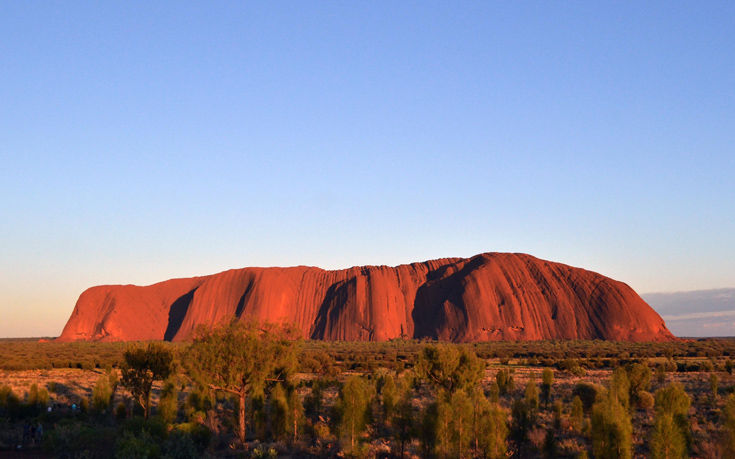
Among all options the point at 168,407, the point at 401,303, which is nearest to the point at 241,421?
the point at 168,407

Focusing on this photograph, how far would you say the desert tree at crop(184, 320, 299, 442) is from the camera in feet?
64.3

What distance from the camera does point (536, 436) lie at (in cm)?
1942

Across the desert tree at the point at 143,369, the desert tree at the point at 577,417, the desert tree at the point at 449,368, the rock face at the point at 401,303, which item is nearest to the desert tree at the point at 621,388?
the desert tree at the point at 577,417

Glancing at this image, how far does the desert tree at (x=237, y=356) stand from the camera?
64.3 ft

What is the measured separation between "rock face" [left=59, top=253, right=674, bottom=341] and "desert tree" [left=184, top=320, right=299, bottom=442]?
3031 inches

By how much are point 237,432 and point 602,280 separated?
10065cm

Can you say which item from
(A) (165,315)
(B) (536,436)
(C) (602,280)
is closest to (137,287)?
(A) (165,315)

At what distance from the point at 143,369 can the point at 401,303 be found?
91808mm

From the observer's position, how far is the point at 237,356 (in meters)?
19.5

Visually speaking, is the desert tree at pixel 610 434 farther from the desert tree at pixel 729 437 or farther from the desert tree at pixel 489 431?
the desert tree at pixel 489 431

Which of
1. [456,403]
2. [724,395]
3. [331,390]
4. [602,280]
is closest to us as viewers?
[456,403]

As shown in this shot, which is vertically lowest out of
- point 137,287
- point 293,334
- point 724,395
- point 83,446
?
point 724,395

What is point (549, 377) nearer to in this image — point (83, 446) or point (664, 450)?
point (664, 450)

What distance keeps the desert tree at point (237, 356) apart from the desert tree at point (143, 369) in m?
3.73
